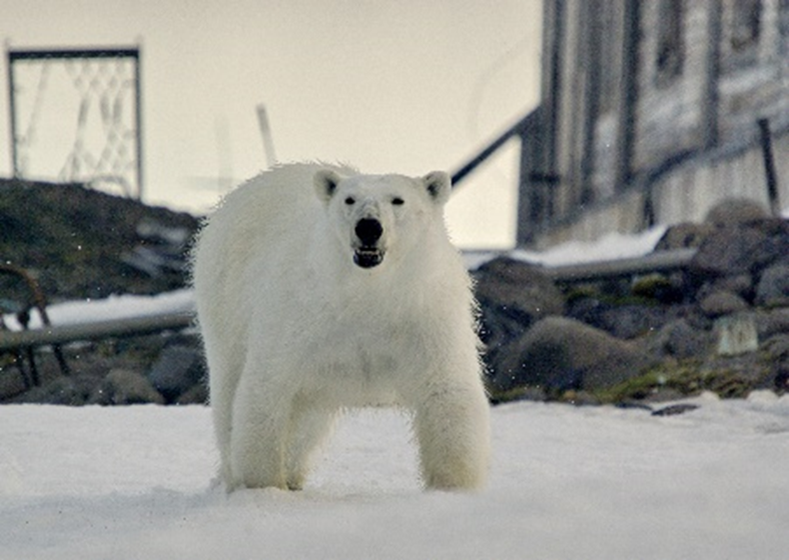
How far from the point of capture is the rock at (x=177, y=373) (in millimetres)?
11328

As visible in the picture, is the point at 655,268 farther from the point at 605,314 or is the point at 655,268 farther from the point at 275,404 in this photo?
the point at 275,404

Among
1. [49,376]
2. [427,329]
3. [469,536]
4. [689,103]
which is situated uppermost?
[689,103]

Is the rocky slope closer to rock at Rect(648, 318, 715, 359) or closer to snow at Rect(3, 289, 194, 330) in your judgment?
rock at Rect(648, 318, 715, 359)

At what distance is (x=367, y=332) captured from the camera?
4445 mm

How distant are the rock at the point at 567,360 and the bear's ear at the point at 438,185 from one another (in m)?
5.76

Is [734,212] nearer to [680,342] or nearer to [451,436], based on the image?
[680,342]

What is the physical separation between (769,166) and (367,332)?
34.5ft

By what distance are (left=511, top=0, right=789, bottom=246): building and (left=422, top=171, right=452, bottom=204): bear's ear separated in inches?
407

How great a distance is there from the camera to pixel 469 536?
Answer: 3.19m

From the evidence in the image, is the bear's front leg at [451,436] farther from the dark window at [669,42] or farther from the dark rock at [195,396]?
the dark window at [669,42]

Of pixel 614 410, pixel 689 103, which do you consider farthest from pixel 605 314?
pixel 689 103

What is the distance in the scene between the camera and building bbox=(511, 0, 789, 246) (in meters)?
14.7

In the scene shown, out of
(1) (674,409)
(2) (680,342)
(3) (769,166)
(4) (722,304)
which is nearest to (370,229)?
(1) (674,409)

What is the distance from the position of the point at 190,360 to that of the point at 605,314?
3.67 metres
